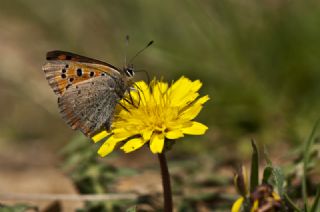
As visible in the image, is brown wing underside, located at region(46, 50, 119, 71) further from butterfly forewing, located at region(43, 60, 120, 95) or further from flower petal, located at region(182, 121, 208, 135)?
flower petal, located at region(182, 121, 208, 135)

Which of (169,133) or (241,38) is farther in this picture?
(241,38)

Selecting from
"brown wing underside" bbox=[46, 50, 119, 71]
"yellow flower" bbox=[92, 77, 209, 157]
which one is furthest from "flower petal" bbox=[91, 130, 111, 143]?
"brown wing underside" bbox=[46, 50, 119, 71]

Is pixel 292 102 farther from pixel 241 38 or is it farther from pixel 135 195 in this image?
pixel 135 195

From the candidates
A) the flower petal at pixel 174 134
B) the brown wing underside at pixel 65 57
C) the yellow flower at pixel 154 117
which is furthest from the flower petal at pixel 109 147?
the brown wing underside at pixel 65 57

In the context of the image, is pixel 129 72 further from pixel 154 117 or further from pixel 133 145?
pixel 133 145

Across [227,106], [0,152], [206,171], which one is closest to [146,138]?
[206,171]

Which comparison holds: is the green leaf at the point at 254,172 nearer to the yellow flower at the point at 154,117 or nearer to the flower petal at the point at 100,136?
the yellow flower at the point at 154,117
